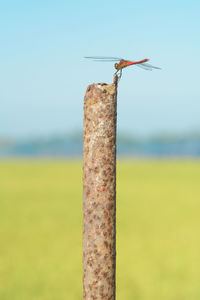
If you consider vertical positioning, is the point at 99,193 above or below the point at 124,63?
below

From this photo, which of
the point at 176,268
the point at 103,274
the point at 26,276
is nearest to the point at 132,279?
the point at 176,268

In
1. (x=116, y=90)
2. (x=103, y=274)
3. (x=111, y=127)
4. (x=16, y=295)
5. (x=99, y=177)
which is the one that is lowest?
(x=16, y=295)

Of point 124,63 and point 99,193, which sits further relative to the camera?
point 124,63

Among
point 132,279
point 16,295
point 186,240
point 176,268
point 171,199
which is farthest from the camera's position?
point 171,199

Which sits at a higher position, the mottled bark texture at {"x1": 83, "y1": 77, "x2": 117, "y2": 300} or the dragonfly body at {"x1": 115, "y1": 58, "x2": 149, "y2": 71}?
the dragonfly body at {"x1": 115, "y1": 58, "x2": 149, "y2": 71}

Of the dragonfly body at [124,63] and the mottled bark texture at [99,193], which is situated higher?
the dragonfly body at [124,63]

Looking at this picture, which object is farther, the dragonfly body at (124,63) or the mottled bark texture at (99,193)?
the dragonfly body at (124,63)

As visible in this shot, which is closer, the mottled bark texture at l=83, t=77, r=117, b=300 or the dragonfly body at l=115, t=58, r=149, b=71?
the mottled bark texture at l=83, t=77, r=117, b=300

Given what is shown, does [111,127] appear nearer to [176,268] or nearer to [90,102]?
[90,102]
